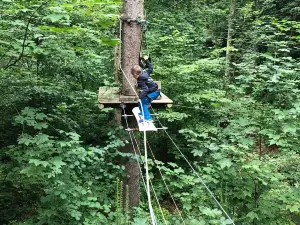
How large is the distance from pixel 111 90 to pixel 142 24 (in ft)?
3.95

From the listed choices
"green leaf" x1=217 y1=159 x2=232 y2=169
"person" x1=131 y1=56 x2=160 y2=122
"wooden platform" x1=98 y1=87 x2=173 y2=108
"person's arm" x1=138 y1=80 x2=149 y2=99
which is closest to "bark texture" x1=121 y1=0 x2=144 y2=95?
"wooden platform" x1=98 y1=87 x2=173 y2=108

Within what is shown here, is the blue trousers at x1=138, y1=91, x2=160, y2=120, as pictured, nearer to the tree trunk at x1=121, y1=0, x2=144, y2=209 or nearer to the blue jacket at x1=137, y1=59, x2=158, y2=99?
the blue jacket at x1=137, y1=59, x2=158, y2=99

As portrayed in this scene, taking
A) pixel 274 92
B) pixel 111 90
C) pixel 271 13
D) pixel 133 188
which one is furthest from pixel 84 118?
pixel 271 13

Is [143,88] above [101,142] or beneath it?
above

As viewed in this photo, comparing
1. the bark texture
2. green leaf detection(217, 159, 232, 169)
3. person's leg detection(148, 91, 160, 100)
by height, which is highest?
the bark texture

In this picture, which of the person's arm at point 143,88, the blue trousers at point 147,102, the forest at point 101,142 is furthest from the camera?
the blue trousers at point 147,102

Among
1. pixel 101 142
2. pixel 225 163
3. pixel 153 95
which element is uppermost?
pixel 153 95

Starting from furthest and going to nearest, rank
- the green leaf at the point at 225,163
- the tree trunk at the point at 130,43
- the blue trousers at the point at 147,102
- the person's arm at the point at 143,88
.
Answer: the tree trunk at the point at 130,43 → the blue trousers at the point at 147,102 → the person's arm at the point at 143,88 → the green leaf at the point at 225,163

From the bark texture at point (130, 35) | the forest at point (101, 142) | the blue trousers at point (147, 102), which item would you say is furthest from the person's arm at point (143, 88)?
the forest at point (101, 142)

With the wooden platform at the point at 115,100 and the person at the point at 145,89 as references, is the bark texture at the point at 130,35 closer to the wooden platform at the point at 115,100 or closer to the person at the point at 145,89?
the wooden platform at the point at 115,100

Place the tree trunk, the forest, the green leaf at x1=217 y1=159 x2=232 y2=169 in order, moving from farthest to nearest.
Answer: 1. the tree trunk
2. the green leaf at x1=217 y1=159 x2=232 y2=169
3. the forest

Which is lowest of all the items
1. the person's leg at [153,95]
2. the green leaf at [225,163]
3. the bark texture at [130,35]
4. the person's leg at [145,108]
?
the green leaf at [225,163]

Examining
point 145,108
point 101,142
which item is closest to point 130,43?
point 145,108

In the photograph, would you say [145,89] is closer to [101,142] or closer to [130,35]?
[130,35]
